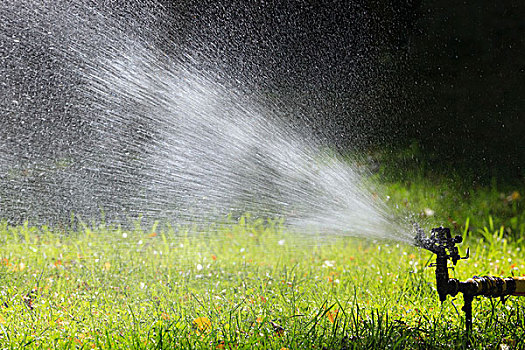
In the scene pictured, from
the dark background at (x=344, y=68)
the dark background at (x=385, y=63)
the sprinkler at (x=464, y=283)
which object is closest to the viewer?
the sprinkler at (x=464, y=283)

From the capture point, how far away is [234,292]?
354 centimetres

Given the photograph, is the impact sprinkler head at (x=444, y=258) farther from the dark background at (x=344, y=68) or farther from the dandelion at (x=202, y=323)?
the dark background at (x=344, y=68)

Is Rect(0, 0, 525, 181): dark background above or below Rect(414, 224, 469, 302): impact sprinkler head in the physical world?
above

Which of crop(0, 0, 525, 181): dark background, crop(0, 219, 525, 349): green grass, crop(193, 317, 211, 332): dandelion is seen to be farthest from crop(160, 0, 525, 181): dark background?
crop(193, 317, 211, 332): dandelion

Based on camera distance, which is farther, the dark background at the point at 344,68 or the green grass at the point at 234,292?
the dark background at the point at 344,68

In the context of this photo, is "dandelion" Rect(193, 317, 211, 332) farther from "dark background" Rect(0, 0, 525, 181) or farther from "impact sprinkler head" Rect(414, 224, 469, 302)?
"dark background" Rect(0, 0, 525, 181)

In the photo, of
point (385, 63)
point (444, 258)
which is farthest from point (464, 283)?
point (385, 63)

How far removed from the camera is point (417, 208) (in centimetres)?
574

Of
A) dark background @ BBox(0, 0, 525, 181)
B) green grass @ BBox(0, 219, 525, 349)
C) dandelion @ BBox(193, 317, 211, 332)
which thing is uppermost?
dark background @ BBox(0, 0, 525, 181)

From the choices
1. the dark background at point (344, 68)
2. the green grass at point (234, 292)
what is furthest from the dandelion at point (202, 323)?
the dark background at point (344, 68)

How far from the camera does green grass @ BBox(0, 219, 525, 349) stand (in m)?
2.71

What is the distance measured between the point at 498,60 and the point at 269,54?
2637 millimetres

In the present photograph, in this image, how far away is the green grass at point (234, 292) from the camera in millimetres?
2705

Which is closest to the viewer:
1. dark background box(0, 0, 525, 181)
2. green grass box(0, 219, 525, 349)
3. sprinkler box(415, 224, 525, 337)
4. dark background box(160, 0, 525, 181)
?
sprinkler box(415, 224, 525, 337)
